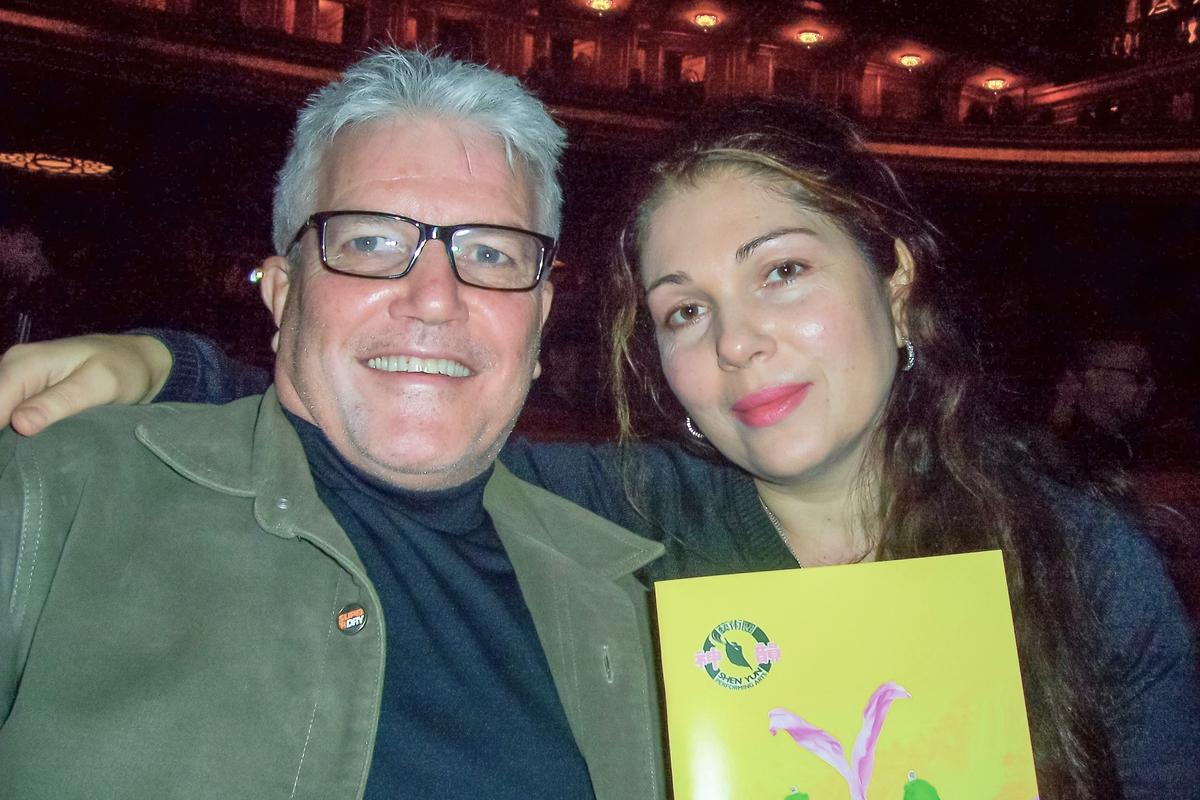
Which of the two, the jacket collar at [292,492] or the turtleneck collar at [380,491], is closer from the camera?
the jacket collar at [292,492]

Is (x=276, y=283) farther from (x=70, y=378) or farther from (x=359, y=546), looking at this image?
(x=359, y=546)

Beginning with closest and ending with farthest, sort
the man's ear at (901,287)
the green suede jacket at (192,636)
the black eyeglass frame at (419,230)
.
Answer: the green suede jacket at (192,636), the black eyeglass frame at (419,230), the man's ear at (901,287)

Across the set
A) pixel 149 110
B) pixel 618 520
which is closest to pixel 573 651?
pixel 618 520

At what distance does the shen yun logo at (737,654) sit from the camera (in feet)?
3.53

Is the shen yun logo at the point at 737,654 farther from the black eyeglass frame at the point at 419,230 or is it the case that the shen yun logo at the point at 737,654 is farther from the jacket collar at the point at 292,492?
the black eyeglass frame at the point at 419,230

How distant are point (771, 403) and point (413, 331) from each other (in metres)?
0.70

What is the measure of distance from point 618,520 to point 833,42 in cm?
1740

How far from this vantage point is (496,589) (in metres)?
1.47

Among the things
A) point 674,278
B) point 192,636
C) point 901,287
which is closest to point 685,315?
point 674,278

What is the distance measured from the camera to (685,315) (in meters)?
1.59

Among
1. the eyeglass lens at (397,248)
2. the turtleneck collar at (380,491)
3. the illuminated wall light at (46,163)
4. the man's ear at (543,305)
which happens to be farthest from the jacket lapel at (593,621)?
the illuminated wall light at (46,163)

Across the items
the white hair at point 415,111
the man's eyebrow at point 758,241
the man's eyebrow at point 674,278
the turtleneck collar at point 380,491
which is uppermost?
the white hair at point 415,111

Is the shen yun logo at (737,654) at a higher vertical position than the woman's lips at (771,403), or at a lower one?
lower

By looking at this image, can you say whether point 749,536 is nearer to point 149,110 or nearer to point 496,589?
point 496,589
